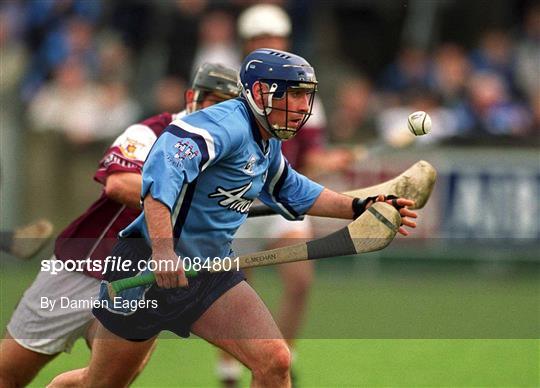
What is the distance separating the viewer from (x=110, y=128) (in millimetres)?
12078

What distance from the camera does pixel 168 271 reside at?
4629 mm

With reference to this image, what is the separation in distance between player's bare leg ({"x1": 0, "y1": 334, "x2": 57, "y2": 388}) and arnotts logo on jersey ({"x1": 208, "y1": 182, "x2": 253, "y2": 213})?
1.17 metres

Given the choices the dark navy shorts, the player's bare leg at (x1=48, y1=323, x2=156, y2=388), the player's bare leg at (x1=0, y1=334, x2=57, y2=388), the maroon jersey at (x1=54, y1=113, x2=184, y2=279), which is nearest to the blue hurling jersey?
the dark navy shorts

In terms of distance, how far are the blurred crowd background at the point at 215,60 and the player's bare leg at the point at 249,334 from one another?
250 inches

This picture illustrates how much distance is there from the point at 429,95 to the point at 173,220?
7.75m

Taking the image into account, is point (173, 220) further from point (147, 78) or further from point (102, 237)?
point (147, 78)

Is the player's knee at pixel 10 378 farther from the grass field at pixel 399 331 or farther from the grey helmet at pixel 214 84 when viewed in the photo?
the grass field at pixel 399 331

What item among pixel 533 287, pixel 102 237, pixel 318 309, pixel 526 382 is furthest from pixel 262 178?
pixel 533 287

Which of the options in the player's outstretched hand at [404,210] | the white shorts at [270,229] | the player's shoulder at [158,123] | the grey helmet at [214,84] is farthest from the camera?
the white shorts at [270,229]

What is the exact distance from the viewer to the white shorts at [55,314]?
552cm

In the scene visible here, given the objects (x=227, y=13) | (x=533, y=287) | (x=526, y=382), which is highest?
(x=227, y=13)

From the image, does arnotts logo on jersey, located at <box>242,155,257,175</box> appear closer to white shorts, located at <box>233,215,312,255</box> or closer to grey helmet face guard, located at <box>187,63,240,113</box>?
grey helmet face guard, located at <box>187,63,240,113</box>

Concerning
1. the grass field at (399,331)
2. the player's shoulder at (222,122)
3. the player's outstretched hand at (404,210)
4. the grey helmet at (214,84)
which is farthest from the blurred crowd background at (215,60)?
the player's shoulder at (222,122)

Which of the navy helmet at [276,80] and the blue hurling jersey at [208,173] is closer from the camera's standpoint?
the blue hurling jersey at [208,173]
